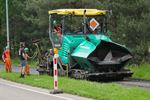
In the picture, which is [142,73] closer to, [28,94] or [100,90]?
[100,90]

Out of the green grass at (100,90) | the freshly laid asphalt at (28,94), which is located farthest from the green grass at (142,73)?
the freshly laid asphalt at (28,94)

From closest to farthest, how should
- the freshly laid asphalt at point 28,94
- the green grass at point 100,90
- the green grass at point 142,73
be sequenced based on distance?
the green grass at point 100,90 → the freshly laid asphalt at point 28,94 → the green grass at point 142,73

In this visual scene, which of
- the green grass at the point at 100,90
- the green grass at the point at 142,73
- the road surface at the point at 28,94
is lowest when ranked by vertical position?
the road surface at the point at 28,94

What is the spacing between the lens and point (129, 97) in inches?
527

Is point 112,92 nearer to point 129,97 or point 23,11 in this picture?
point 129,97

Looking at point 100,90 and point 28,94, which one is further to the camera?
point 28,94

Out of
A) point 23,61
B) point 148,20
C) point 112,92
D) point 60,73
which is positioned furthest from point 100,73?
point 148,20

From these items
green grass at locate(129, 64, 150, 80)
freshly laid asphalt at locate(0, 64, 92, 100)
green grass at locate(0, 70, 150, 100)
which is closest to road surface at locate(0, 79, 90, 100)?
freshly laid asphalt at locate(0, 64, 92, 100)

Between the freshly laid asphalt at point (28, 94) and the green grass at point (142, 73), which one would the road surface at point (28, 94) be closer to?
the freshly laid asphalt at point (28, 94)

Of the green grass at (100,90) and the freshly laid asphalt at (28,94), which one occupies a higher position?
the green grass at (100,90)

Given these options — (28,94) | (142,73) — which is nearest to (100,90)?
(28,94)

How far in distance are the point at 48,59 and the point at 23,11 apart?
3492 centimetres

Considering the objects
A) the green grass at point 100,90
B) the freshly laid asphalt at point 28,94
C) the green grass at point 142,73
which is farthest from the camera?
the green grass at point 142,73

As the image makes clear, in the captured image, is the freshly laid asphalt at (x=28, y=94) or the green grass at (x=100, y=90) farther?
the freshly laid asphalt at (x=28, y=94)
